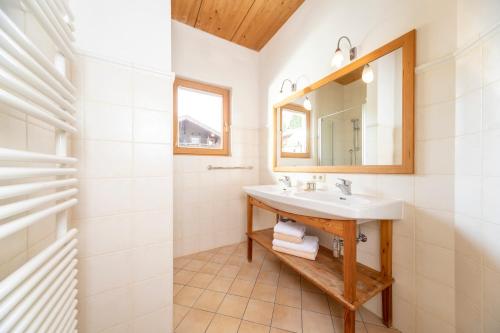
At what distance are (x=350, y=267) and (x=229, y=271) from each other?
1.12m

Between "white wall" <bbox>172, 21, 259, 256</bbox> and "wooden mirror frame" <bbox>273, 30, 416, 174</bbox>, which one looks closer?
"wooden mirror frame" <bbox>273, 30, 416, 174</bbox>

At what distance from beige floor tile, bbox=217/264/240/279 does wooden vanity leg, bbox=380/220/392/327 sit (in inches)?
42.7

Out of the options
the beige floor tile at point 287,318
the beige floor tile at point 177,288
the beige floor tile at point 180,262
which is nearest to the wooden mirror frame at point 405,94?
the beige floor tile at point 287,318

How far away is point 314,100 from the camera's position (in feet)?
5.39

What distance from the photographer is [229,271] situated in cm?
168

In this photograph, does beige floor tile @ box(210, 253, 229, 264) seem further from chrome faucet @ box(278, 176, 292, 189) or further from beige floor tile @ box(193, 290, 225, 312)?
chrome faucet @ box(278, 176, 292, 189)

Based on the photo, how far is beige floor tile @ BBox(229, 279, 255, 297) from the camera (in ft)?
4.58

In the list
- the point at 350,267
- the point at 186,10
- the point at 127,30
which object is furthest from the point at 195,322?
the point at 186,10

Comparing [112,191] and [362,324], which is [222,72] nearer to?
[112,191]

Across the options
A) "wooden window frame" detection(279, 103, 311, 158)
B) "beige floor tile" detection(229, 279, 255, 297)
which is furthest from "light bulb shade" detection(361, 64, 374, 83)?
"beige floor tile" detection(229, 279, 255, 297)

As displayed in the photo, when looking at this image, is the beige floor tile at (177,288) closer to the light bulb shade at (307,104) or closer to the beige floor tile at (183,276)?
the beige floor tile at (183,276)

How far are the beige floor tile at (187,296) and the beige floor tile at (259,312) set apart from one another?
1.32 feet

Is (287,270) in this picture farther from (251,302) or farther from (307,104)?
(307,104)

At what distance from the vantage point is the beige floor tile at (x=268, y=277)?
5.00ft
